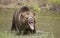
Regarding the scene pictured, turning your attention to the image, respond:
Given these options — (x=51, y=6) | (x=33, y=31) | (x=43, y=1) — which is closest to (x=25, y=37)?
(x=33, y=31)

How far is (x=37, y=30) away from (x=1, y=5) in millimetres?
13869

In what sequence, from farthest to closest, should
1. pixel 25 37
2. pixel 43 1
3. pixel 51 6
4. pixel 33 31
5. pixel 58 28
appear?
pixel 43 1
pixel 51 6
pixel 58 28
pixel 33 31
pixel 25 37

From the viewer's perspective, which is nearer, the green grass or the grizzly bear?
the green grass

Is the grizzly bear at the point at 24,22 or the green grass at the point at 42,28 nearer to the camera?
the green grass at the point at 42,28

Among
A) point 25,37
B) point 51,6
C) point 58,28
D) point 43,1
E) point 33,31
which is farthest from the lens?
point 43,1

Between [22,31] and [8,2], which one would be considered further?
[8,2]

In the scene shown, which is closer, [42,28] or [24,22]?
[24,22]

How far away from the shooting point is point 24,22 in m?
10.5

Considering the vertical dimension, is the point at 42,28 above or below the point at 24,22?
below

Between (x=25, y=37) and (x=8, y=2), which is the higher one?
(x=8, y=2)

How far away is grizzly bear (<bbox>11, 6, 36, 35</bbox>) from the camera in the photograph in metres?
10.1

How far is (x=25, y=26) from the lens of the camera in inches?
412

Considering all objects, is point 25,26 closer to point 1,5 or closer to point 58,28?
point 58,28

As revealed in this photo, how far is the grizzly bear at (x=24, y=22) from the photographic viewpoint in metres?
10.1
